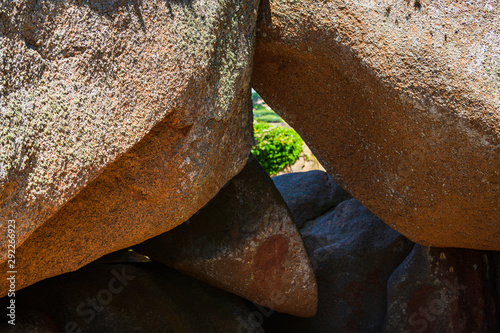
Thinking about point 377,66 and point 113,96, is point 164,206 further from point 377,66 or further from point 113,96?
point 377,66

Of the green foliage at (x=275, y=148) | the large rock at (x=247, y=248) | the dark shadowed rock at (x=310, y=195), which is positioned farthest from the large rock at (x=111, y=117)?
the green foliage at (x=275, y=148)

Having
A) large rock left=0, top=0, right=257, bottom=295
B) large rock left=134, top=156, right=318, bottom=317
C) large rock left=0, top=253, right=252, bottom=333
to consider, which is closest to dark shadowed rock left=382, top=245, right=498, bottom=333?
large rock left=134, top=156, right=318, bottom=317

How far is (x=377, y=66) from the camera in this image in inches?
79.3

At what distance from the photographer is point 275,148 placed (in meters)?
7.18

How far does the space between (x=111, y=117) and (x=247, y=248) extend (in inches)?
47.0

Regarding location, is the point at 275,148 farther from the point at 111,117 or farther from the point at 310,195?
the point at 111,117

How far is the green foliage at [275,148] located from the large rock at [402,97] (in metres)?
4.61

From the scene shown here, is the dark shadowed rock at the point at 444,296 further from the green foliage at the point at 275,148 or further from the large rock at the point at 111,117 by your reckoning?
the green foliage at the point at 275,148

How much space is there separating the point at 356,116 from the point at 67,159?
4.39 feet

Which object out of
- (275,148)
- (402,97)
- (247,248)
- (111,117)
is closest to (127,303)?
(247,248)

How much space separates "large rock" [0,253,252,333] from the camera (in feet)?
8.00

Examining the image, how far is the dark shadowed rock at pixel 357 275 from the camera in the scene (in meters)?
3.03

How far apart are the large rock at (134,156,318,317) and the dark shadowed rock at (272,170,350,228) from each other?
1.04 metres

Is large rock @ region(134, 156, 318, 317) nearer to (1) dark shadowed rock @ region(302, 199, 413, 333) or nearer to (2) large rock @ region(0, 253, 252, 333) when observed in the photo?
(2) large rock @ region(0, 253, 252, 333)
